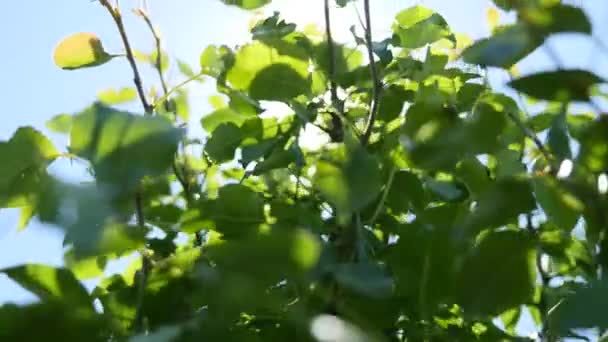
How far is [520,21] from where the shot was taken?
396 mm

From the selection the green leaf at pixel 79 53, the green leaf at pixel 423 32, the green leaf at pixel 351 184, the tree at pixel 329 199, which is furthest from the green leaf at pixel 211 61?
the green leaf at pixel 351 184

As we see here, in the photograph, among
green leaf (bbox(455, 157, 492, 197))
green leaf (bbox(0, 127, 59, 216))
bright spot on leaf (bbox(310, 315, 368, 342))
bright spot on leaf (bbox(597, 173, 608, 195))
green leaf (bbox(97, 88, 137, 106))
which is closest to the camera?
bright spot on leaf (bbox(310, 315, 368, 342))

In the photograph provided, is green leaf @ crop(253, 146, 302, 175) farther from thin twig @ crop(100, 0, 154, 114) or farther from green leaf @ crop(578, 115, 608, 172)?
green leaf @ crop(578, 115, 608, 172)

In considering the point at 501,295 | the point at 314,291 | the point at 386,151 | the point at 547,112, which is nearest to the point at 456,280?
the point at 501,295

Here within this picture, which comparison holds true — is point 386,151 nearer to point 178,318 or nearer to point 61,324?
point 178,318

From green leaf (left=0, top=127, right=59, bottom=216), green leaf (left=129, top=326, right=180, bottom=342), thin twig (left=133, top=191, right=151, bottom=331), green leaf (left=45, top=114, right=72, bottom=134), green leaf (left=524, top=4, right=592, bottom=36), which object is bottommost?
green leaf (left=45, top=114, right=72, bottom=134)

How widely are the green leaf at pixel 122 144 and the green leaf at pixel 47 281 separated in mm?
125

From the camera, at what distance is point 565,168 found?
453 mm

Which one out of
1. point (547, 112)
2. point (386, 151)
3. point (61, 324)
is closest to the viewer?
point (61, 324)

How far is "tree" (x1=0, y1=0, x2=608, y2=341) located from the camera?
1.16 feet

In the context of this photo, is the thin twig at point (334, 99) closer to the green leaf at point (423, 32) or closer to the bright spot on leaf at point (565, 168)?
the green leaf at point (423, 32)

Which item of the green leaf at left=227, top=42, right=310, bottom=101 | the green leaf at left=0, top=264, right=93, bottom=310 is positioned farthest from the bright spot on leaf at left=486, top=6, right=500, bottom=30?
the green leaf at left=0, top=264, right=93, bottom=310

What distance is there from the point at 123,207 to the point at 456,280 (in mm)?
152

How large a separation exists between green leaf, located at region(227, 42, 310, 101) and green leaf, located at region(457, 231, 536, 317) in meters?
0.37
